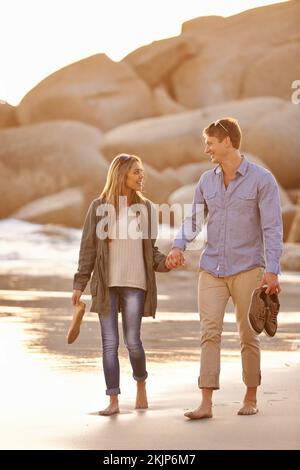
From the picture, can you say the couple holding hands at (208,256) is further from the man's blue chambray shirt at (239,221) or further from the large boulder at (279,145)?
the large boulder at (279,145)

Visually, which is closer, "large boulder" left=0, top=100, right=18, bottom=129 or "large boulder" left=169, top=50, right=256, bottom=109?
"large boulder" left=0, top=100, right=18, bottom=129

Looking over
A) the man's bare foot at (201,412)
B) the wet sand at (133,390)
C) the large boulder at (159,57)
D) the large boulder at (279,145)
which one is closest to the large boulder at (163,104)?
the large boulder at (159,57)

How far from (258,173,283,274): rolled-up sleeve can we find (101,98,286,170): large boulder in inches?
1763

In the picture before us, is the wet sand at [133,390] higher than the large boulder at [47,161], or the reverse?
the large boulder at [47,161]

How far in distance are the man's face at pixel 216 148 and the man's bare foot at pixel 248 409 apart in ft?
4.48

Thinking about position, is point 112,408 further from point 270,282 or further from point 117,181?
point 117,181

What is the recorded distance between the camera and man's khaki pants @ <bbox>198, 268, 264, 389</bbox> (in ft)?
26.8

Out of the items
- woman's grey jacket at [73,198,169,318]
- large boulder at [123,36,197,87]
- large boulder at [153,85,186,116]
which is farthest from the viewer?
large boulder at [123,36,197,87]

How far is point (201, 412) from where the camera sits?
796 centimetres

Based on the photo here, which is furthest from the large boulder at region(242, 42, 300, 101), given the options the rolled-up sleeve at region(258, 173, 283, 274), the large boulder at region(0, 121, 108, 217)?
the rolled-up sleeve at region(258, 173, 283, 274)

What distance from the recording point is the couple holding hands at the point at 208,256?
8.18 metres

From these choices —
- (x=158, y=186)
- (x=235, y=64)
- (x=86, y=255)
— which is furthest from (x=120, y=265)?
(x=235, y=64)

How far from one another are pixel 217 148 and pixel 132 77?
55.5 meters

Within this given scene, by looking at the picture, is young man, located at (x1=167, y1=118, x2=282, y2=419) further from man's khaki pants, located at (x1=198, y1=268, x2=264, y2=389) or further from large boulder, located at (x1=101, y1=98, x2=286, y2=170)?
large boulder, located at (x1=101, y1=98, x2=286, y2=170)
